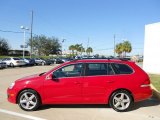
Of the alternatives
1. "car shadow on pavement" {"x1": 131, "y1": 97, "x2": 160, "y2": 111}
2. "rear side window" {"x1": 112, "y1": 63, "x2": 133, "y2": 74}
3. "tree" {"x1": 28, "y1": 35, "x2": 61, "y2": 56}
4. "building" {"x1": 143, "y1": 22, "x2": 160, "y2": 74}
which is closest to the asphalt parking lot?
"car shadow on pavement" {"x1": 131, "y1": 97, "x2": 160, "y2": 111}

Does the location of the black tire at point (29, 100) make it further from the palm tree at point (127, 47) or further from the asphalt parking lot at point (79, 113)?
the palm tree at point (127, 47)

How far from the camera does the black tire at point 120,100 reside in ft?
23.9

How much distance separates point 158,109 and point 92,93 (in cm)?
212

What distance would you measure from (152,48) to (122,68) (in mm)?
13640

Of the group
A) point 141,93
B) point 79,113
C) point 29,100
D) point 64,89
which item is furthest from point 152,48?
point 29,100

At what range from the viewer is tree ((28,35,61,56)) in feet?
290

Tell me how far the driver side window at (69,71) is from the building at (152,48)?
13.7m

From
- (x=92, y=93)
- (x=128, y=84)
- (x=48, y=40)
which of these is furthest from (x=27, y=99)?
(x=48, y=40)

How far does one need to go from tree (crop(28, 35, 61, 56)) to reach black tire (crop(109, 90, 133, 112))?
81997mm

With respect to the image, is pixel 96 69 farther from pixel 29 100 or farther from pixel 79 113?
pixel 29 100

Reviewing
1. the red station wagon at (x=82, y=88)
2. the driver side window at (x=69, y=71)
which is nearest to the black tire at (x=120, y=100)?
the red station wagon at (x=82, y=88)

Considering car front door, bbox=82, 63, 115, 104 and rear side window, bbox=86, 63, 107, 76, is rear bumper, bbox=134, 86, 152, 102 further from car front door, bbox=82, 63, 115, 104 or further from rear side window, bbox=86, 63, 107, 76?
rear side window, bbox=86, 63, 107, 76

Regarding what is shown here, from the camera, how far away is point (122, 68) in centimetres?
757

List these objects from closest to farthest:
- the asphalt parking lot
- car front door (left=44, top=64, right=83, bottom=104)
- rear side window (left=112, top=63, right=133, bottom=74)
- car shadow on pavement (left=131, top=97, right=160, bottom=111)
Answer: the asphalt parking lot
car front door (left=44, top=64, right=83, bottom=104)
rear side window (left=112, top=63, right=133, bottom=74)
car shadow on pavement (left=131, top=97, right=160, bottom=111)
